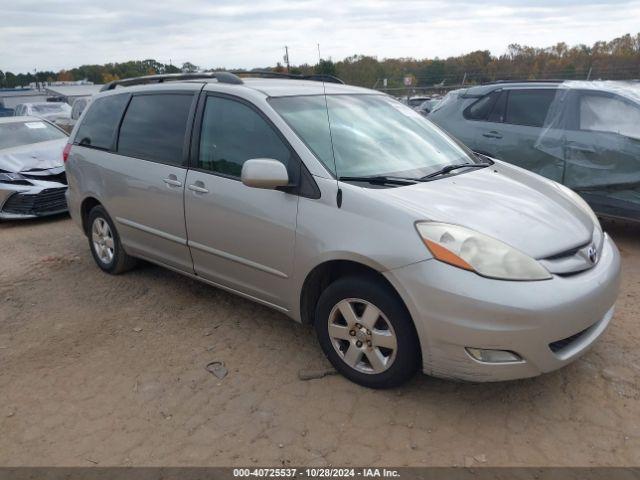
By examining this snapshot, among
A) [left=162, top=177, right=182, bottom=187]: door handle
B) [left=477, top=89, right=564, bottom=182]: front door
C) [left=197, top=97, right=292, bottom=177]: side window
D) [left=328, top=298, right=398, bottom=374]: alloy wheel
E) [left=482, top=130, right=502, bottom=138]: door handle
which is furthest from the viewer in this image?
[left=482, top=130, right=502, bottom=138]: door handle

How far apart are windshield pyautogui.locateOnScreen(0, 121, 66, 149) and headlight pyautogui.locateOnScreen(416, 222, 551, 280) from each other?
7714 mm

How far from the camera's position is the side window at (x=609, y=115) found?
17.1 ft

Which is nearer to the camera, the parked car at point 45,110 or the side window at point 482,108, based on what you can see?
the side window at point 482,108

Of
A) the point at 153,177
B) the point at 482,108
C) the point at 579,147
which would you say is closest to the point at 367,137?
the point at 153,177

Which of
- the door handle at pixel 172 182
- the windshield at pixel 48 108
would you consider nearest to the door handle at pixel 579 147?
the door handle at pixel 172 182

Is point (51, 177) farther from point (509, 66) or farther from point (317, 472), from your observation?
point (509, 66)

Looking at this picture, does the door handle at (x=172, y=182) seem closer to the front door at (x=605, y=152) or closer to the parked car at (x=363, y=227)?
the parked car at (x=363, y=227)

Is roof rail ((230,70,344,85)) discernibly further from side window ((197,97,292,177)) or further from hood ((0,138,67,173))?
hood ((0,138,67,173))

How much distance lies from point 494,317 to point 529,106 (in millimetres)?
4249

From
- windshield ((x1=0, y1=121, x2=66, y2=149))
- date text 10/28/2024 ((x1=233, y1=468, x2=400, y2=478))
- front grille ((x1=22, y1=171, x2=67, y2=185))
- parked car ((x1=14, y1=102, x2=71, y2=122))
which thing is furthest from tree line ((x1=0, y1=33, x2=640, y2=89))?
date text 10/28/2024 ((x1=233, y1=468, x2=400, y2=478))

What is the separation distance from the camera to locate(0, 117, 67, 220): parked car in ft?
24.0

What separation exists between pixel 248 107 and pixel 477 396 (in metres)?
2.29

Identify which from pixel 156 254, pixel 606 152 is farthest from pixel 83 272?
pixel 606 152

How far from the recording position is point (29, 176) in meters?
7.46
